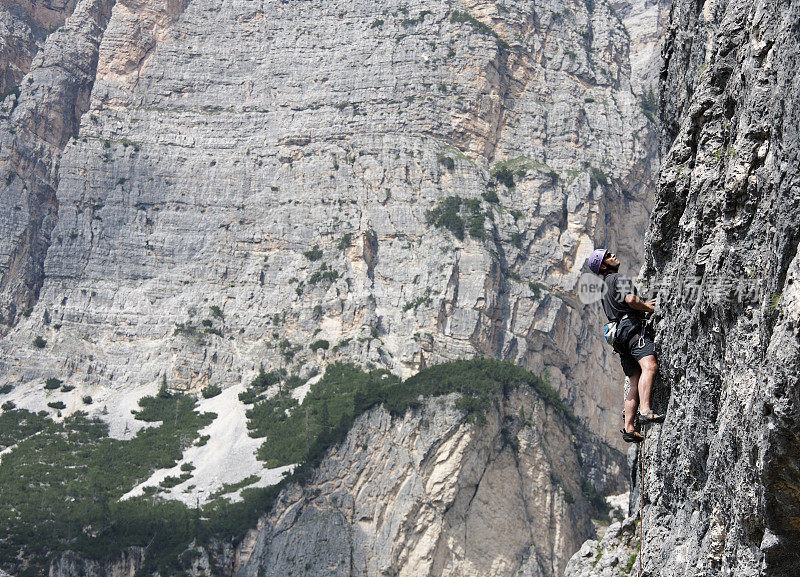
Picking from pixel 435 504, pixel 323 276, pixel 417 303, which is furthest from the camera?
pixel 323 276

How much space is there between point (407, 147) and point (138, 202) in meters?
27.3

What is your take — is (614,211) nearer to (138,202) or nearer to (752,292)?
(138,202)

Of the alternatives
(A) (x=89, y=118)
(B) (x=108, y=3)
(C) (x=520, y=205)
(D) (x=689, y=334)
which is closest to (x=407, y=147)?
(C) (x=520, y=205)

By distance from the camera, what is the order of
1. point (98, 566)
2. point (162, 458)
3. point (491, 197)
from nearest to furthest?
point (98, 566) < point (162, 458) < point (491, 197)

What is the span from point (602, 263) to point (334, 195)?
78988 millimetres

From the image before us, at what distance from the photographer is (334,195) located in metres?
87.8

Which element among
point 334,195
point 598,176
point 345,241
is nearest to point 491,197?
point 598,176

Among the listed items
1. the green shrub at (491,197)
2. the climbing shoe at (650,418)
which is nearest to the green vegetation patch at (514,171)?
the green shrub at (491,197)

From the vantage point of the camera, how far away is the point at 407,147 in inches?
3477

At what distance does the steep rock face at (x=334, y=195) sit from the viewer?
8000cm

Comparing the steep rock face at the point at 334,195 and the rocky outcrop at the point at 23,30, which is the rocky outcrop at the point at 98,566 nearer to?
the steep rock face at the point at 334,195

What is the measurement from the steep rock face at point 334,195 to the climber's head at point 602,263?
207ft

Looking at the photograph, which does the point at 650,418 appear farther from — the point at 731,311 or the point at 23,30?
the point at 23,30

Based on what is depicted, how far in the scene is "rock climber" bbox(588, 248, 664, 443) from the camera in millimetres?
9188
